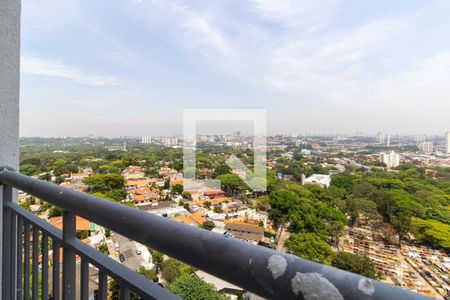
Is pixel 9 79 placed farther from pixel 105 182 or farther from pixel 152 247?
pixel 152 247

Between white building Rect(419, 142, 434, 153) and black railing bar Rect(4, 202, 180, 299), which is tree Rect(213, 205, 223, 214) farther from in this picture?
white building Rect(419, 142, 434, 153)

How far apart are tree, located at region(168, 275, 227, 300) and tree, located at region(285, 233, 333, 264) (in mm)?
463

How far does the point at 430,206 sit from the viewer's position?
123 cm

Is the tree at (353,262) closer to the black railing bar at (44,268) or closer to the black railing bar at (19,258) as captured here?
the black railing bar at (44,268)

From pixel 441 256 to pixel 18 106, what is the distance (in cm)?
199

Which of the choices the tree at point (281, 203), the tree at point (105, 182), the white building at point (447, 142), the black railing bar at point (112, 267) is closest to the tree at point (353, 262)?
the tree at point (281, 203)

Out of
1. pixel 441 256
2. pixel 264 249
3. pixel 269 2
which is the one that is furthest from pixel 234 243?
pixel 269 2

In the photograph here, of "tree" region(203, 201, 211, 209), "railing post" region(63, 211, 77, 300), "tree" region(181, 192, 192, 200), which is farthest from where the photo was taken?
"tree" region(181, 192, 192, 200)

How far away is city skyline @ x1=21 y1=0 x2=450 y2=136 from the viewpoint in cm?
162

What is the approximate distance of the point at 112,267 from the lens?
54 cm

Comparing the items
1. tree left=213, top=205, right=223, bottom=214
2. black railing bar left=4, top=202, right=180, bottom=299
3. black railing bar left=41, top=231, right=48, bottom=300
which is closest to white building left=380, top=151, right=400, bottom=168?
tree left=213, top=205, right=223, bottom=214

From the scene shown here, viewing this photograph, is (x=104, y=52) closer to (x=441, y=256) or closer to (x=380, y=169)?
(x=380, y=169)

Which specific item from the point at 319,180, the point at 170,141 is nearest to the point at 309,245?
the point at 319,180
